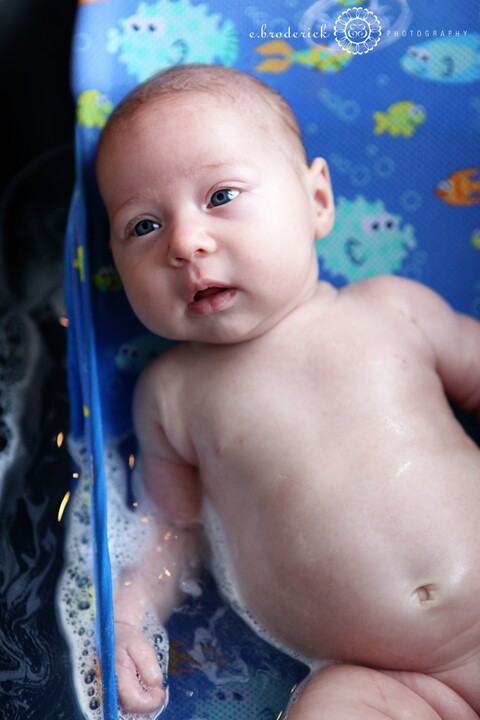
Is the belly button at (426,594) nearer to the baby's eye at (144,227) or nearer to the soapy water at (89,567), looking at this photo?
the soapy water at (89,567)

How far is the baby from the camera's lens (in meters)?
1.04

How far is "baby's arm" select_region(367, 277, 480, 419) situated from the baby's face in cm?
14

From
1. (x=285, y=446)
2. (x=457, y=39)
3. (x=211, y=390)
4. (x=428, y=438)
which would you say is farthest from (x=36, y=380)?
(x=457, y=39)

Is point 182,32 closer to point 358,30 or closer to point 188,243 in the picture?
point 358,30

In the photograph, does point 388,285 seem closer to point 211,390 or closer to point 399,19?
point 211,390

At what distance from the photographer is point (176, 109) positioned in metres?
1.14

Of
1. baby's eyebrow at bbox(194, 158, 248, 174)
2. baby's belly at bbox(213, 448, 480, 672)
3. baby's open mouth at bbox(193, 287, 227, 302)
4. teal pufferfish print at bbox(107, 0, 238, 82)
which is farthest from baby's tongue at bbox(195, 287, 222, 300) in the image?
teal pufferfish print at bbox(107, 0, 238, 82)

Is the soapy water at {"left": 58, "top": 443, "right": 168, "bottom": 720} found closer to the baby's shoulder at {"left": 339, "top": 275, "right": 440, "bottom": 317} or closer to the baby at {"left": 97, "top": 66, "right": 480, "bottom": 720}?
the baby at {"left": 97, "top": 66, "right": 480, "bottom": 720}

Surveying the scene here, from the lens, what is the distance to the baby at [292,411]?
1.04 m

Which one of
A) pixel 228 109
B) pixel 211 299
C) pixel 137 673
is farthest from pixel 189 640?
pixel 228 109

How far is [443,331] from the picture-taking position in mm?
1242

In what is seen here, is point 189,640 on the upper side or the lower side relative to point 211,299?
lower

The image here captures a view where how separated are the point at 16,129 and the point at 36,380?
453 millimetres

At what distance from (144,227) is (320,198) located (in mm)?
233
